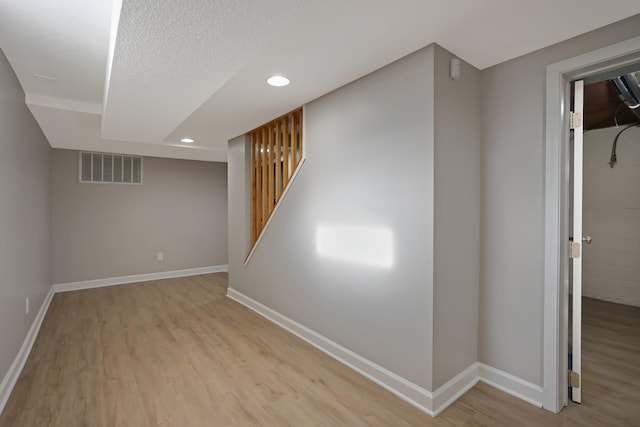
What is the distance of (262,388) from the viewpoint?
2221 millimetres

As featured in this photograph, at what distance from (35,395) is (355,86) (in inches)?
126

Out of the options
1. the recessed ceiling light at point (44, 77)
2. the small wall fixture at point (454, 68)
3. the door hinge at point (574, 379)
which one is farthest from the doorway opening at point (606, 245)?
the recessed ceiling light at point (44, 77)

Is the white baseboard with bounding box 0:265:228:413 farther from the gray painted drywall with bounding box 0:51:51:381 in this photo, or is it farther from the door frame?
the door frame

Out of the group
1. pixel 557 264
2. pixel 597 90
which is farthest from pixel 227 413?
pixel 597 90

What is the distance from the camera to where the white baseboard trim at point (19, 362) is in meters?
2.07

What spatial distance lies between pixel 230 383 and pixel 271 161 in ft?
7.47

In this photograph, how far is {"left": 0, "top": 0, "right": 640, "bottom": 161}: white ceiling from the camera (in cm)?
151

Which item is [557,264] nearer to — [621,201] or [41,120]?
[621,201]

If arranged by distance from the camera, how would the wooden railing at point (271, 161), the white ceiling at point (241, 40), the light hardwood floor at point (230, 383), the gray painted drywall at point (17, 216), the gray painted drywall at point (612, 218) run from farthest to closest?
the gray painted drywall at point (612, 218) < the wooden railing at point (271, 161) < the gray painted drywall at point (17, 216) < the light hardwood floor at point (230, 383) < the white ceiling at point (241, 40)

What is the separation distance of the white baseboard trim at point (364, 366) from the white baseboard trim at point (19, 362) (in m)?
2.10

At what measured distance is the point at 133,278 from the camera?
5492 millimetres

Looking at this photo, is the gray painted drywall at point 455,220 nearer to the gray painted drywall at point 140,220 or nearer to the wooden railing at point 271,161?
the wooden railing at point 271,161

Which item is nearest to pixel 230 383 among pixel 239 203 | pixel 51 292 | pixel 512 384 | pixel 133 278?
pixel 512 384

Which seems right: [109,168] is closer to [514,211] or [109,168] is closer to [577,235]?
[514,211]
